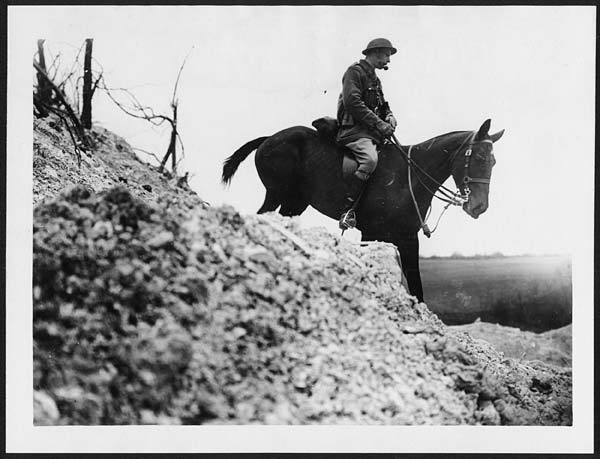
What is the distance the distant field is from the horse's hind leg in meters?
1.40

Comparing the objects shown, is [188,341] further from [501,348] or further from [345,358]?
[501,348]

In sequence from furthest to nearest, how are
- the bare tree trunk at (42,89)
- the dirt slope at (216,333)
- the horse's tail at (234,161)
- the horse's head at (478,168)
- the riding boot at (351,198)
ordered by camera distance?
the horse's tail at (234,161)
the riding boot at (351,198)
the horse's head at (478,168)
the bare tree trunk at (42,89)
the dirt slope at (216,333)

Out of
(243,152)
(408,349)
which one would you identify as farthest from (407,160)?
(408,349)

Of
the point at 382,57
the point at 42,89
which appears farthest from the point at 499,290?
the point at 42,89

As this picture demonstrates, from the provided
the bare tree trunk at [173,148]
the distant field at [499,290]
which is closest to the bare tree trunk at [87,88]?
the bare tree trunk at [173,148]

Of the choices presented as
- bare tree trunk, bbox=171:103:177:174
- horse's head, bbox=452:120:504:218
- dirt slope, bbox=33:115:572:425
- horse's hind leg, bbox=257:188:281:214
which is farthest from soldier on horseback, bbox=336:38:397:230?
bare tree trunk, bbox=171:103:177:174

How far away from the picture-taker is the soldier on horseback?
24.2 feet

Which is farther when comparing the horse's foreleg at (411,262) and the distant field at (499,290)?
the horse's foreleg at (411,262)

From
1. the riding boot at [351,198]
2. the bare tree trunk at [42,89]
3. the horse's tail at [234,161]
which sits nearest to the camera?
the bare tree trunk at [42,89]

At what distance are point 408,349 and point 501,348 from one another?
1545mm

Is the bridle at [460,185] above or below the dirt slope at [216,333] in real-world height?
above

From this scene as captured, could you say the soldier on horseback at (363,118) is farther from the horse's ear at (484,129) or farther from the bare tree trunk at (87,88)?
the bare tree trunk at (87,88)

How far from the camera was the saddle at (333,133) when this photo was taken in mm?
7473

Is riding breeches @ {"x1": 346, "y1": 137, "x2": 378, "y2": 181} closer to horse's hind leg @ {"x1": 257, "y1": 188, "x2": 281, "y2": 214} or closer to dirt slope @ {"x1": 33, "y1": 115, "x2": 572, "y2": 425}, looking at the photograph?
horse's hind leg @ {"x1": 257, "y1": 188, "x2": 281, "y2": 214}
